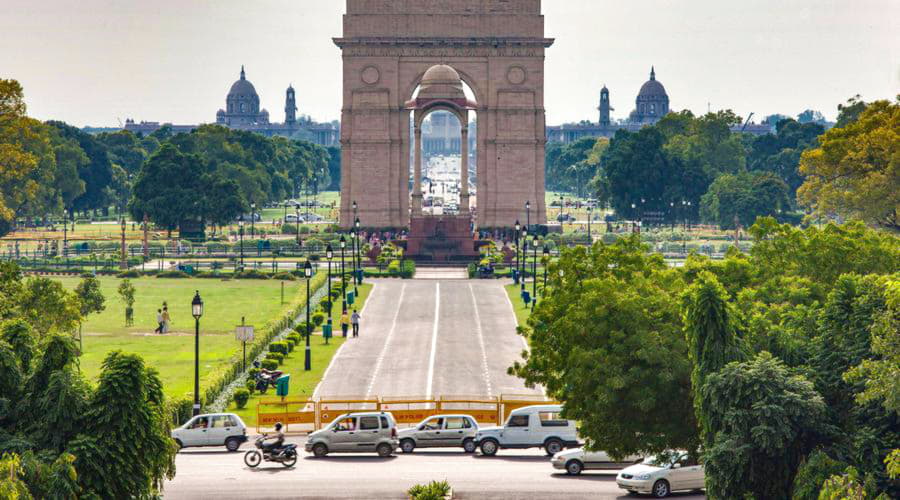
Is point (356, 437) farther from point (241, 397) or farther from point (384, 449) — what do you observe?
point (241, 397)

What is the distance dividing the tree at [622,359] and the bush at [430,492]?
186 inches

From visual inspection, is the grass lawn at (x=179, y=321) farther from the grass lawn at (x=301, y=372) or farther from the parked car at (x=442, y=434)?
the parked car at (x=442, y=434)

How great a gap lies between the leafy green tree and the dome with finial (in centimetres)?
9101

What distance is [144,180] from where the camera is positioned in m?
123

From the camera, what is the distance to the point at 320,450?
41.6 m

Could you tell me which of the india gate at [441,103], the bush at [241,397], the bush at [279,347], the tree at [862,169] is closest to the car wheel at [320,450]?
the bush at [241,397]

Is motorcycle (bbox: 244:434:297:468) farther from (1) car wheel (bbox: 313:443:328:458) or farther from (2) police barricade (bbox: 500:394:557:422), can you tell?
(2) police barricade (bbox: 500:394:557:422)

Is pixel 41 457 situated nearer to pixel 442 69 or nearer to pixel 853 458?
pixel 853 458

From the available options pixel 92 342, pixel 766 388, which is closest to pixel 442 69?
pixel 92 342

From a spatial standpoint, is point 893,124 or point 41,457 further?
point 893,124

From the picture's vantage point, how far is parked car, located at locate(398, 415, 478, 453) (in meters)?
42.8

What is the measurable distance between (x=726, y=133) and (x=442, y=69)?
144ft

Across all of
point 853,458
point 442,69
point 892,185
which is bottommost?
point 853,458

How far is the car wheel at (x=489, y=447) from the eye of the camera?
42406mm
